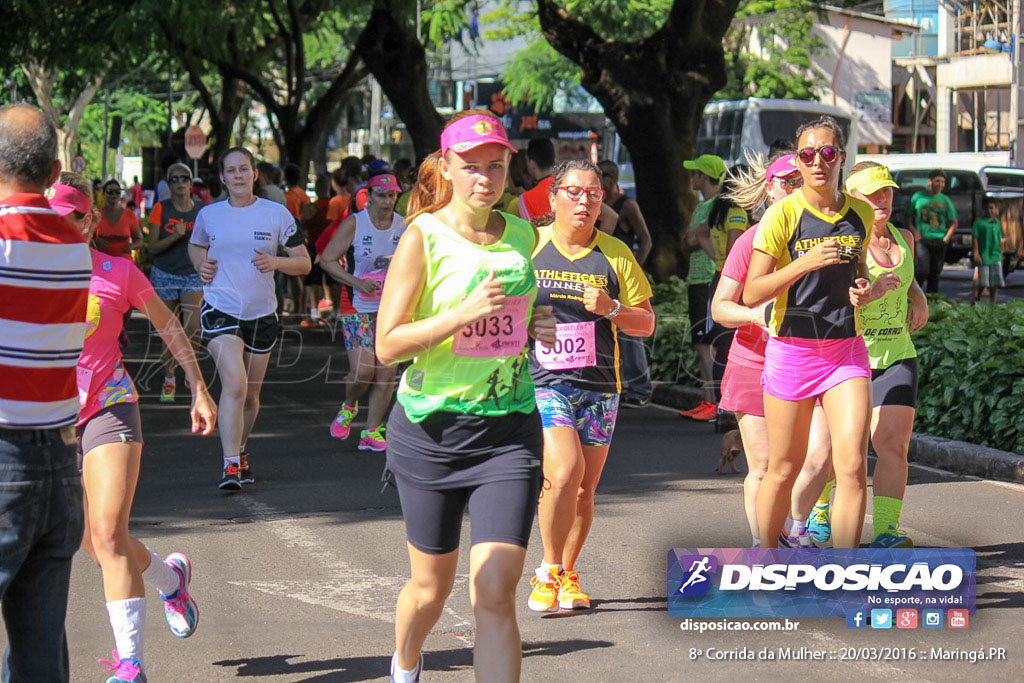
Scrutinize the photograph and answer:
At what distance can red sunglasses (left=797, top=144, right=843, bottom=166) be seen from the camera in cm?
562

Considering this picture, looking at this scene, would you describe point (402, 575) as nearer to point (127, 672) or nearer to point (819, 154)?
point (127, 672)

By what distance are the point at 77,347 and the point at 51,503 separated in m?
0.41

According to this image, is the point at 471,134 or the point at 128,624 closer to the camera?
the point at 471,134

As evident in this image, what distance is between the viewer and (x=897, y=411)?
646 cm

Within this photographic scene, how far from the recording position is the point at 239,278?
8.63 metres

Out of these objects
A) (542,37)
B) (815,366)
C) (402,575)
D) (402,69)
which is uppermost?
(542,37)

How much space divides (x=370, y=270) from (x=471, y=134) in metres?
5.70

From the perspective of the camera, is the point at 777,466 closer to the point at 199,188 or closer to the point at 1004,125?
the point at 199,188

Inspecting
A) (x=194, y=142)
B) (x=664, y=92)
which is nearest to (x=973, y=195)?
(x=664, y=92)

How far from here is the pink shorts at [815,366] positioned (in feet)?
18.5

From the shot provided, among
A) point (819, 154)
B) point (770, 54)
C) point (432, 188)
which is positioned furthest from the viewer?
point (770, 54)

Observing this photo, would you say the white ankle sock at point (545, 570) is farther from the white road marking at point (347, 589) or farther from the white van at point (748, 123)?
the white van at point (748, 123)

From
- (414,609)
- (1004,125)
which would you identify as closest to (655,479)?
(414,609)

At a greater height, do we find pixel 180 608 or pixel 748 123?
pixel 748 123
